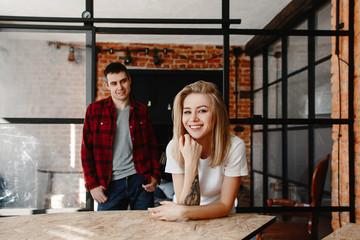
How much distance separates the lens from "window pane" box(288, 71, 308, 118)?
2.93 meters

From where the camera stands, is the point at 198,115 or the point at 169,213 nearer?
the point at 169,213

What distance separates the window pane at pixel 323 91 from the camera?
2568mm

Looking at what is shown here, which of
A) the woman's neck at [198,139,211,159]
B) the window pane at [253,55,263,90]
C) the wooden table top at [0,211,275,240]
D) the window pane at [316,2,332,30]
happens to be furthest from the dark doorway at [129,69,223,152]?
the wooden table top at [0,211,275,240]

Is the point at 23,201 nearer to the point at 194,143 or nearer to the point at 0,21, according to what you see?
the point at 0,21

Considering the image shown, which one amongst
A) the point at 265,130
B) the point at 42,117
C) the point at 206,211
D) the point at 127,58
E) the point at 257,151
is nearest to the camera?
the point at 206,211

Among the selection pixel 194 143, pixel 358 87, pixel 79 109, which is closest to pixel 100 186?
pixel 79 109

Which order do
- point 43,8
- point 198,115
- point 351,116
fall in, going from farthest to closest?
point 43,8 → point 351,116 → point 198,115

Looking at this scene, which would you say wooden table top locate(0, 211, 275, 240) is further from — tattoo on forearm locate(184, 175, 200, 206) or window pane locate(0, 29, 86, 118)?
window pane locate(0, 29, 86, 118)

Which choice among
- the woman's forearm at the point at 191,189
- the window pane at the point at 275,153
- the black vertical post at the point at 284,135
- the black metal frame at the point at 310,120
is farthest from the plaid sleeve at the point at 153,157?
the window pane at the point at 275,153

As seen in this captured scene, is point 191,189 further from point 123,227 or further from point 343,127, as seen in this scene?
point 343,127

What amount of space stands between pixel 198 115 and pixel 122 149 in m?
0.79

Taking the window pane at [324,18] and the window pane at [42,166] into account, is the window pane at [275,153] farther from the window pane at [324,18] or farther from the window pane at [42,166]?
the window pane at [42,166]

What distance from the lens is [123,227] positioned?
3.73 ft

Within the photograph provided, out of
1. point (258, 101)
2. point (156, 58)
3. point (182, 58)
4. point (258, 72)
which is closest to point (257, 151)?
point (258, 101)
